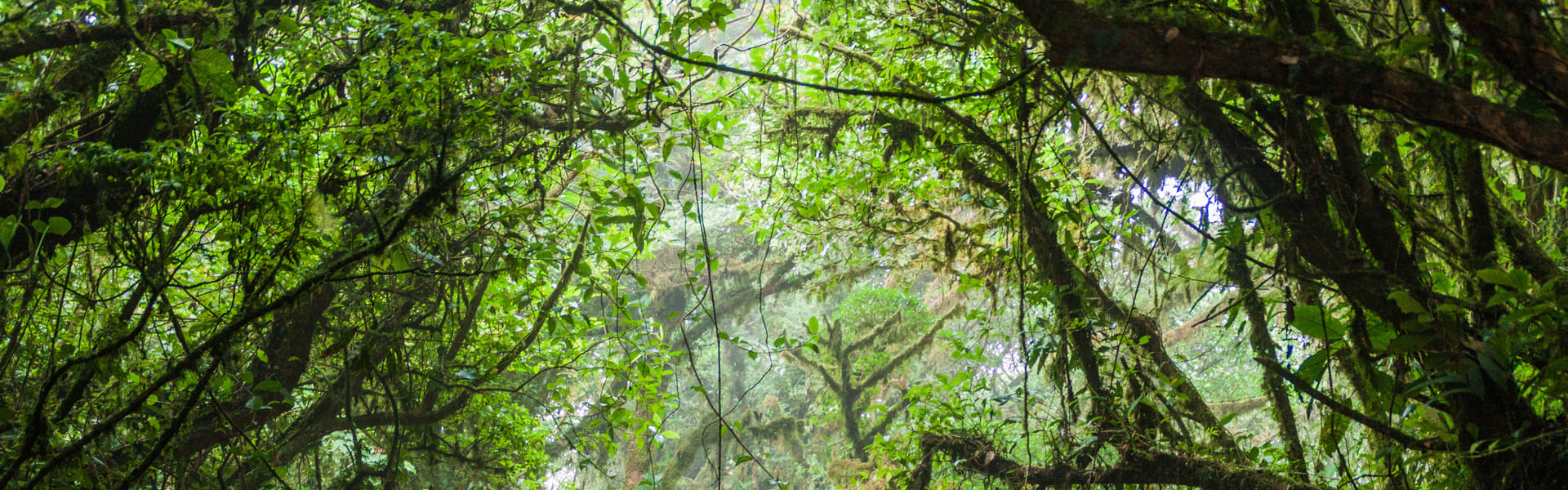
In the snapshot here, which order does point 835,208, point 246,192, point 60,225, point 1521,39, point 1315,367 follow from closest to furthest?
point 1521,39, point 1315,367, point 60,225, point 246,192, point 835,208

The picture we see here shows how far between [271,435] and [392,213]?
1811 millimetres

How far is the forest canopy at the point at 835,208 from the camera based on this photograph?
1664 mm

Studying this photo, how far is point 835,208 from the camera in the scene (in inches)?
179

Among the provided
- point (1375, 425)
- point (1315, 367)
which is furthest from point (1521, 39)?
point (1375, 425)

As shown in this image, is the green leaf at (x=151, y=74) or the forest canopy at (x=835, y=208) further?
the green leaf at (x=151, y=74)

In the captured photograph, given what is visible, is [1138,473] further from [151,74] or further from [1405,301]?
[151,74]

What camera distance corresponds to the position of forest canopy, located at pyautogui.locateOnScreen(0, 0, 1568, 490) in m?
1.66

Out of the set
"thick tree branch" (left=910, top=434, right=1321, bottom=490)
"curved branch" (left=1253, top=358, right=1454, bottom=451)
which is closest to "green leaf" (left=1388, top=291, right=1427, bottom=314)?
"curved branch" (left=1253, top=358, right=1454, bottom=451)

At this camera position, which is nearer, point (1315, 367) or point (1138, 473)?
point (1315, 367)

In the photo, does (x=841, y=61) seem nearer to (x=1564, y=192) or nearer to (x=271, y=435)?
(x=1564, y=192)

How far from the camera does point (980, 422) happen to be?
3.62 m

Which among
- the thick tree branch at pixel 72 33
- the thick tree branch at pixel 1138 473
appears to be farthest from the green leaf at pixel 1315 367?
the thick tree branch at pixel 72 33

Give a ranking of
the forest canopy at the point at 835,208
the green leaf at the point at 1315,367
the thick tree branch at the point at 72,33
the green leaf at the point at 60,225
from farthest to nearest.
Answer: the thick tree branch at the point at 72,33 < the green leaf at the point at 60,225 < the green leaf at the point at 1315,367 < the forest canopy at the point at 835,208

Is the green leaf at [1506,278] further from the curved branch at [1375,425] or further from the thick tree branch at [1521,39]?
the curved branch at [1375,425]
